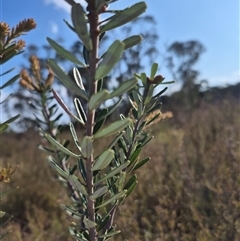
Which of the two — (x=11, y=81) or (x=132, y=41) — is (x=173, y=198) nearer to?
(x=11, y=81)

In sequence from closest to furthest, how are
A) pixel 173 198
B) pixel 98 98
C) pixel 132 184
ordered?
pixel 98 98, pixel 132 184, pixel 173 198

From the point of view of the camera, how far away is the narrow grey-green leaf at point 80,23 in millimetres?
238

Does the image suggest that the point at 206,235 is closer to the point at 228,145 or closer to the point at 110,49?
the point at 228,145

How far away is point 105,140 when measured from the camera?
12.6 ft

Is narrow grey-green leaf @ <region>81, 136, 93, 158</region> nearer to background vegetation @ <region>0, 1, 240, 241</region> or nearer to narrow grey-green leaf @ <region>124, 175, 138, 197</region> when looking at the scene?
narrow grey-green leaf @ <region>124, 175, 138, 197</region>

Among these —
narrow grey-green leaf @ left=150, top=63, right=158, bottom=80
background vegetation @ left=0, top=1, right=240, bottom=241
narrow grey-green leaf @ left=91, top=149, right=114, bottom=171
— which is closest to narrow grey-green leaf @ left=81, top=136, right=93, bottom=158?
narrow grey-green leaf @ left=91, top=149, right=114, bottom=171

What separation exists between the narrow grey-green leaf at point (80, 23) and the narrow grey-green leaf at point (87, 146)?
64mm

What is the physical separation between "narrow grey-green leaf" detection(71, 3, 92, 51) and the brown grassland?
52 centimetres

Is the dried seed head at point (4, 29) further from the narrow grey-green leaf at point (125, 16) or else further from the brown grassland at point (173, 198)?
the brown grassland at point (173, 198)

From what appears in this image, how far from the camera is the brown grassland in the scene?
4.64 feet

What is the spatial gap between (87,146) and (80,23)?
0.09m

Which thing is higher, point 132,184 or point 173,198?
point 132,184

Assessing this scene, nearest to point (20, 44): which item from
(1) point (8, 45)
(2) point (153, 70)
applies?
(1) point (8, 45)

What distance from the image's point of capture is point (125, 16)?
0.26 meters
